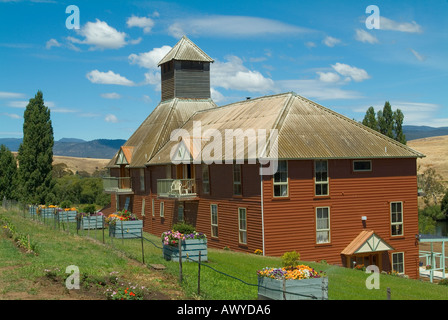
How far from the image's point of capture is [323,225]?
97.5ft

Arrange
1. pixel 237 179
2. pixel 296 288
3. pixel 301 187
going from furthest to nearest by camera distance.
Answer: pixel 237 179
pixel 301 187
pixel 296 288

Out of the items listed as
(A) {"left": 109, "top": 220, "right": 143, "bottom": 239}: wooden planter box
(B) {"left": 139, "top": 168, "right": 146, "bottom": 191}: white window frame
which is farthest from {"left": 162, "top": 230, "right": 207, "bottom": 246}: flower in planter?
(B) {"left": 139, "top": 168, "right": 146, "bottom": 191}: white window frame

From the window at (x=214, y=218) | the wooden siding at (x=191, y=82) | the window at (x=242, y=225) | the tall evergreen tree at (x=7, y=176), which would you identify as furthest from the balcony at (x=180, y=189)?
the tall evergreen tree at (x=7, y=176)

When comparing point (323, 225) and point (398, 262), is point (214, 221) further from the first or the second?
point (398, 262)

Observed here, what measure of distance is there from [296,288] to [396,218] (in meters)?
20.1

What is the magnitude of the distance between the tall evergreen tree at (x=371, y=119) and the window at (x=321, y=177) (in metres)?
45.1

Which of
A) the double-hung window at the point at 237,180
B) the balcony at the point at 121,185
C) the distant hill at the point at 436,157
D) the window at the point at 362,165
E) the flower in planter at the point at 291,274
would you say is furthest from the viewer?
the distant hill at the point at 436,157

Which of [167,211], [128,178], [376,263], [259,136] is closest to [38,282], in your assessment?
[259,136]

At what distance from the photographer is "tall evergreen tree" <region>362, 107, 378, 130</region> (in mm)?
72588

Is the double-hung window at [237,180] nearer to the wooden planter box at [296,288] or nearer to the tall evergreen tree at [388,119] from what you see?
the wooden planter box at [296,288]

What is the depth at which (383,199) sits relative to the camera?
103 ft

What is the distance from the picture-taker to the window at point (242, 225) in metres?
30.0

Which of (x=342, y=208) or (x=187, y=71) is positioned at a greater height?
(x=187, y=71)

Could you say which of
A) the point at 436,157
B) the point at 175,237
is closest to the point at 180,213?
the point at 175,237
